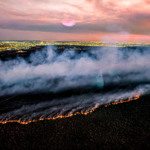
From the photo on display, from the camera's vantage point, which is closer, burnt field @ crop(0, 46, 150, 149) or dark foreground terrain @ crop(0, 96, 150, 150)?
dark foreground terrain @ crop(0, 96, 150, 150)

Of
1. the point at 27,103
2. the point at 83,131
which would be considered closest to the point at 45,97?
the point at 27,103

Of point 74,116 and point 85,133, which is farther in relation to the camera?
point 74,116

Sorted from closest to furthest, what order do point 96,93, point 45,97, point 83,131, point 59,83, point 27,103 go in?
point 83,131 < point 27,103 < point 45,97 < point 96,93 < point 59,83

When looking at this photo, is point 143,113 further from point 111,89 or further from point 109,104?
point 111,89

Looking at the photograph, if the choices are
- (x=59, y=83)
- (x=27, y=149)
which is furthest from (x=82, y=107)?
(x=59, y=83)

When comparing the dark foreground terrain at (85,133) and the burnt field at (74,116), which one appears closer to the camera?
the dark foreground terrain at (85,133)

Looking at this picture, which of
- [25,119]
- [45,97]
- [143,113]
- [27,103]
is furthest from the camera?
[45,97]

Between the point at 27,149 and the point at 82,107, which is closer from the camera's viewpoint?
the point at 27,149
